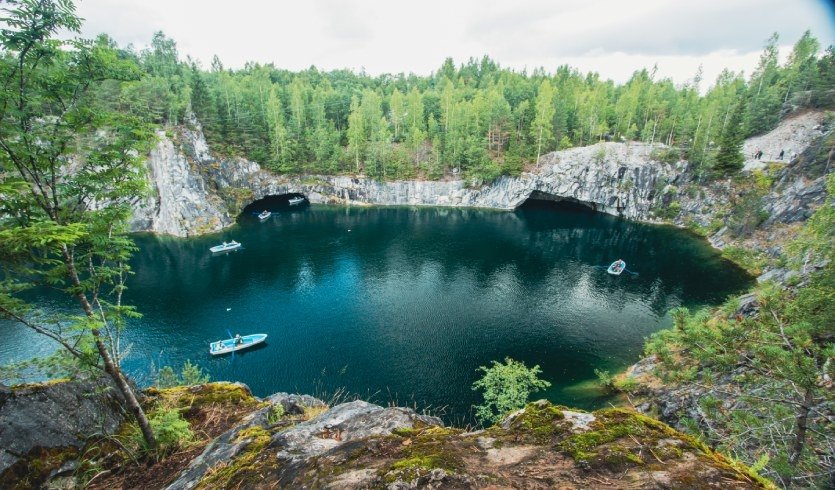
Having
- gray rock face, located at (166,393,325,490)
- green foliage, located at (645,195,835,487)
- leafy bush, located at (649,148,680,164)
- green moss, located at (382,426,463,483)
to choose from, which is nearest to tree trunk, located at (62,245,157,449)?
gray rock face, located at (166,393,325,490)

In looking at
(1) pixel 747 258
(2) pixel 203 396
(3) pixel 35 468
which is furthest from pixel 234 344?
(1) pixel 747 258

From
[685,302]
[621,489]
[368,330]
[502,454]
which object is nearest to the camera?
[621,489]

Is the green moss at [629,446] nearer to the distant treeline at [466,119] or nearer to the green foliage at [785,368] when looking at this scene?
the green foliage at [785,368]

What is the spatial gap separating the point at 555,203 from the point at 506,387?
71692 millimetres

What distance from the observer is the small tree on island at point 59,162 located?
21.9 feet

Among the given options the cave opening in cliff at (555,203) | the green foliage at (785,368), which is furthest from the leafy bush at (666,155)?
the green foliage at (785,368)

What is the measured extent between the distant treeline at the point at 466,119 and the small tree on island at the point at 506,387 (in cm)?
6222

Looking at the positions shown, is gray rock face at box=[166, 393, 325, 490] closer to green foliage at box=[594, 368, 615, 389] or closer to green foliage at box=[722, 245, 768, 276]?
green foliage at box=[594, 368, 615, 389]

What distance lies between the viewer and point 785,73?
274 feet

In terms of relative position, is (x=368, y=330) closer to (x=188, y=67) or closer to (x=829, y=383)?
(x=829, y=383)

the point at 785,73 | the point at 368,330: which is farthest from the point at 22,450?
the point at 785,73

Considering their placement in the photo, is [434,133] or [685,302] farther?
[434,133]

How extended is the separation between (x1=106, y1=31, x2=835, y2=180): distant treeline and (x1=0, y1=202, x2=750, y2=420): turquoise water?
2430 cm

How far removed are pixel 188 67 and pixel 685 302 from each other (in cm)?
13416
